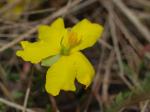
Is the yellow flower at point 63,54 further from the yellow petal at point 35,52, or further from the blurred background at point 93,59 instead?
the blurred background at point 93,59

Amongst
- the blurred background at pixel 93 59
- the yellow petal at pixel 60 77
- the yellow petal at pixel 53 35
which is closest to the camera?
the yellow petal at pixel 60 77

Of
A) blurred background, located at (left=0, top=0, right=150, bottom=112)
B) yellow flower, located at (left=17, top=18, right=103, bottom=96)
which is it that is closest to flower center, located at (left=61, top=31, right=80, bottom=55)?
yellow flower, located at (left=17, top=18, right=103, bottom=96)

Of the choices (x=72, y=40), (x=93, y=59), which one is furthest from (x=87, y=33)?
(x=93, y=59)

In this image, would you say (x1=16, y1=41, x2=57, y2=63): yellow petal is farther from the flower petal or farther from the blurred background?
the blurred background

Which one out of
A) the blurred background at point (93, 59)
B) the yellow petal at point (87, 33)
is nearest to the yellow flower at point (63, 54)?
the yellow petal at point (87, 33)

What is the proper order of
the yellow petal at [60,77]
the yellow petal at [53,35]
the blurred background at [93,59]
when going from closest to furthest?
the yellow petal at [60,77]
the yellow petal at [53,35]
the blurred background at [93,59]

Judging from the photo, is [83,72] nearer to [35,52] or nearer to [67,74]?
[67,74]
